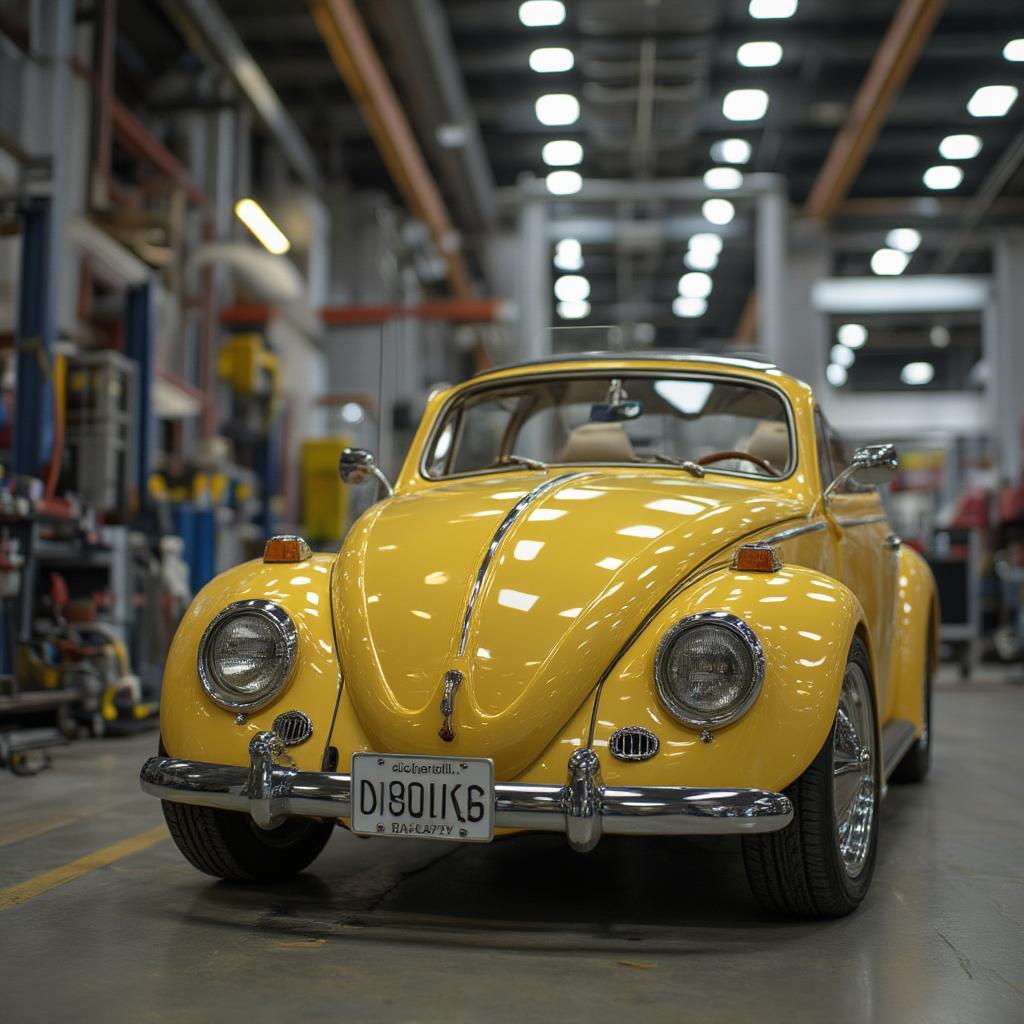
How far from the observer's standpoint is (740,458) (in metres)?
4.11

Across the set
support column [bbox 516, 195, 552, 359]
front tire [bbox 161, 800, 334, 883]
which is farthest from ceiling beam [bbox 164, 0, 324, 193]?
front tire [bbox 161, 800, 334, 883]

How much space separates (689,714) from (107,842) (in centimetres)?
209

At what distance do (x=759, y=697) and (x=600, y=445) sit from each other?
1605 mm

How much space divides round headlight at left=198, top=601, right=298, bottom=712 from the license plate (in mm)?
373

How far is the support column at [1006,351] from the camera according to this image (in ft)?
62.1

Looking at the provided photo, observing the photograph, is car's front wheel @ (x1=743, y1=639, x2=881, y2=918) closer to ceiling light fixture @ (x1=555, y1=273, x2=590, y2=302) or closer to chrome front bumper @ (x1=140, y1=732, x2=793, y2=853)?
chrome front bumper @ (x1=140, y1=732, x2=793, y2=853)

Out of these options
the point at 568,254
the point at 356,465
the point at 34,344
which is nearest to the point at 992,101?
the point at 568,254

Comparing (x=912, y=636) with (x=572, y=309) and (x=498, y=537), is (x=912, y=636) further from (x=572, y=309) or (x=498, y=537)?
(x=572, y=309)

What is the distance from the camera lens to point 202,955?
8.38 feet

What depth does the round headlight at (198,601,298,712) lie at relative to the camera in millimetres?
2867

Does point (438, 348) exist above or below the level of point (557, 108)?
below

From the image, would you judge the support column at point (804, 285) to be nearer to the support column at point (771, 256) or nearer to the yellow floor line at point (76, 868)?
the support column at point (771, 256)

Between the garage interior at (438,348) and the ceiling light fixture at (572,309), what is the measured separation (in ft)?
0.81

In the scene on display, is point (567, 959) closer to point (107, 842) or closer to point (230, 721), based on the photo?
point (230, 721)
